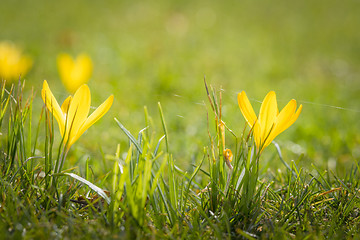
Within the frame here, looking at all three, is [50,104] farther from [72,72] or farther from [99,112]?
[72,72]

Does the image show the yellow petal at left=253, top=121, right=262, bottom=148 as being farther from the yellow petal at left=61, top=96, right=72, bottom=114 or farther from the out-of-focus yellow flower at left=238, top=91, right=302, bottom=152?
the yellow petal at left=61, top=96, right=72, bottom=114

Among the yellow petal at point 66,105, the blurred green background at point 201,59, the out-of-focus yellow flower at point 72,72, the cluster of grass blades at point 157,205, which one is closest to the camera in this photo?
the cluster of grass blades at point 157,205

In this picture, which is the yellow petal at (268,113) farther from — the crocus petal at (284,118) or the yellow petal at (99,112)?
the yellow petal at (99,112)

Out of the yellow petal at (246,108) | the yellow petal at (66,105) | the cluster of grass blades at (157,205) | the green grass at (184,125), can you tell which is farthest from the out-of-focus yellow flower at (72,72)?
the yellow petal at (246,108)

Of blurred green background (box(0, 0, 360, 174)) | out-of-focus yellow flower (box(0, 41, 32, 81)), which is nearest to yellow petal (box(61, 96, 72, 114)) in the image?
blurred green background (box(0, 0, 360, 174))

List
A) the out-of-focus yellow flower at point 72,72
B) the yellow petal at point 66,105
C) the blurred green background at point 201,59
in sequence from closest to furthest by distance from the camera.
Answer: the yellow petal at point 66,105 → the out-of-focus yellow flower at point 72,72 → the blurred green background at point 201,59

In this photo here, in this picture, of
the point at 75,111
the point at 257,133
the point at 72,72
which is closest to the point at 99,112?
the point at 75,111

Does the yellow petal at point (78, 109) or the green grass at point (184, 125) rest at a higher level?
the yellow petal at point (78, 109)
